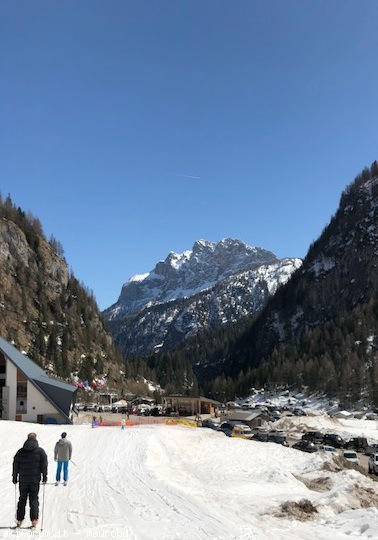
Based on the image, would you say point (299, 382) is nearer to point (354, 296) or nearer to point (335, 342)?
point (335, 342)

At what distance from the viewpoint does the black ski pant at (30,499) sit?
11242mm

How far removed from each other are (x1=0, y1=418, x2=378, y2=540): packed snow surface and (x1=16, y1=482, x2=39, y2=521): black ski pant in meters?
0.37

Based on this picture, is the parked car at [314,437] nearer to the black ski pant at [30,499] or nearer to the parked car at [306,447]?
the parked car at [306,447]

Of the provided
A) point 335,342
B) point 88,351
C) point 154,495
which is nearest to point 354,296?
point 335,342

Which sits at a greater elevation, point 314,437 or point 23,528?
point 23,528

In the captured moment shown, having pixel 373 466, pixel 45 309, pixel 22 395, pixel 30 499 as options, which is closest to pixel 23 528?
pixel 30 499

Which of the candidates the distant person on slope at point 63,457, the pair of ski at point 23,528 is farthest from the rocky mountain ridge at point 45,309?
the pair of ski at point 23,528

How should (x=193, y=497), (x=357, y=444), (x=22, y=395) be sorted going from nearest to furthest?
1. (x=193, y=497)
2. (x=357, y=444)
3. (x=22, y=395)

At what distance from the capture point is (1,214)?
7264 inches

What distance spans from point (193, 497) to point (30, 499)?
619 centimetres

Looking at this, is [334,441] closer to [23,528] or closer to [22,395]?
[22,395]

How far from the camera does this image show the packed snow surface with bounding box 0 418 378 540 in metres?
12.2

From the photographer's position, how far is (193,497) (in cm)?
1588

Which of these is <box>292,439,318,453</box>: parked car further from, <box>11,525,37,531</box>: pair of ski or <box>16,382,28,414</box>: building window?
<box>11,525,37,531</box>: pair of ski
